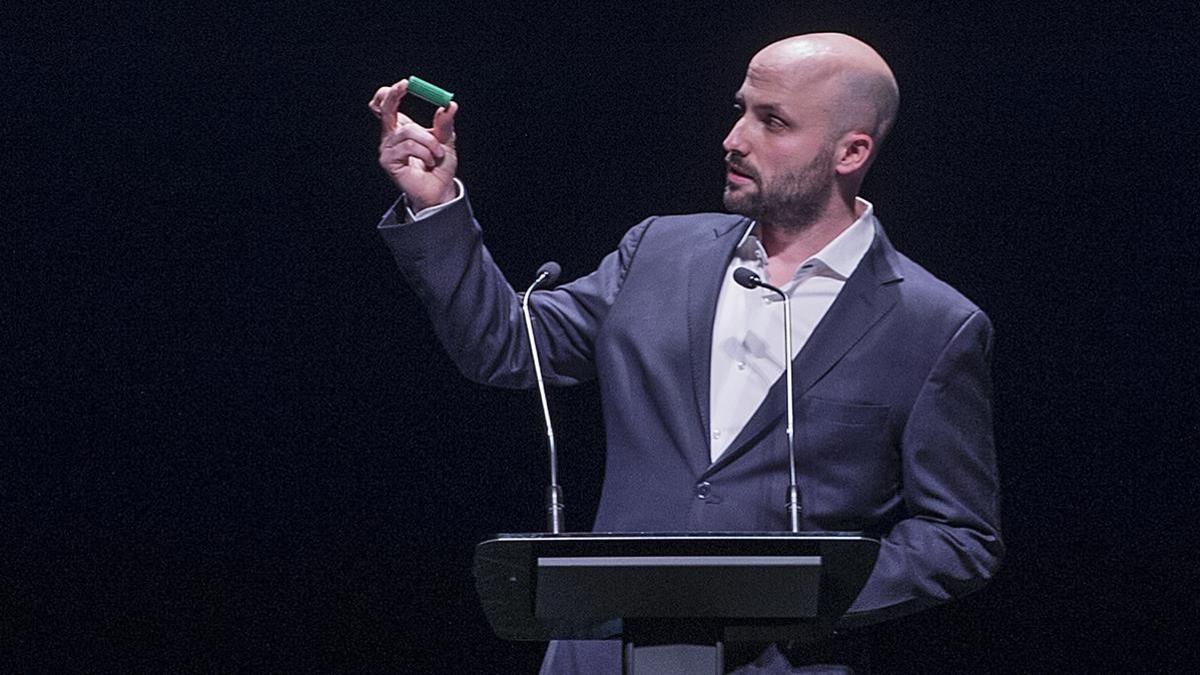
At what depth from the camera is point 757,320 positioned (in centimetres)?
→ 217

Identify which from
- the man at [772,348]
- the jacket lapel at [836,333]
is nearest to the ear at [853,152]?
the man at [772,348]

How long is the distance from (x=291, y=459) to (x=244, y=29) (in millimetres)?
780

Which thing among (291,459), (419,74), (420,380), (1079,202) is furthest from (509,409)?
(1079,202)

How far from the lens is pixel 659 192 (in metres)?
3.14

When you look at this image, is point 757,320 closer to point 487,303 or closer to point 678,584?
point 487,303

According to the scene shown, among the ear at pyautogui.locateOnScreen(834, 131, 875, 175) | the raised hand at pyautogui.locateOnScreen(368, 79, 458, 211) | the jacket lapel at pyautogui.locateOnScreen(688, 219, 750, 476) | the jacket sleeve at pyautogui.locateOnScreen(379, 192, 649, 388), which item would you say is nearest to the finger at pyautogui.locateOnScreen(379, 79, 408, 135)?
the raised hand at pyautogui.locateOnScreen(368, 79, 458, 211)

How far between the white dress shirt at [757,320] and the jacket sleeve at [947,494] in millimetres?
172

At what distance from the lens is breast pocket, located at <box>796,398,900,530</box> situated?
2.07 metres

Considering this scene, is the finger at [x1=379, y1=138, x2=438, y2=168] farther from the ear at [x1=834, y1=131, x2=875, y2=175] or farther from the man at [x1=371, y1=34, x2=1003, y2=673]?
the ear at [x1=834, y1=131, x2=875, y2=175]

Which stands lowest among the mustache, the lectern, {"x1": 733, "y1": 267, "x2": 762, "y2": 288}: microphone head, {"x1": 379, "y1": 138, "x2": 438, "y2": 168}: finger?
the lectern

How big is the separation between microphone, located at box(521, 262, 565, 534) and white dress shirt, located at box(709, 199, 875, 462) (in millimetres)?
212

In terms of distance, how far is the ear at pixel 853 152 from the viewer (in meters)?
2.30

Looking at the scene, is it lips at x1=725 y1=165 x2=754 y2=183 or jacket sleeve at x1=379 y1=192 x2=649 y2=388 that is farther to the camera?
lips at x1=725 y1=165 x2=754 y2=183

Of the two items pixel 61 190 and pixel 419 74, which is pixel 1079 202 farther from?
pixel 61 190
